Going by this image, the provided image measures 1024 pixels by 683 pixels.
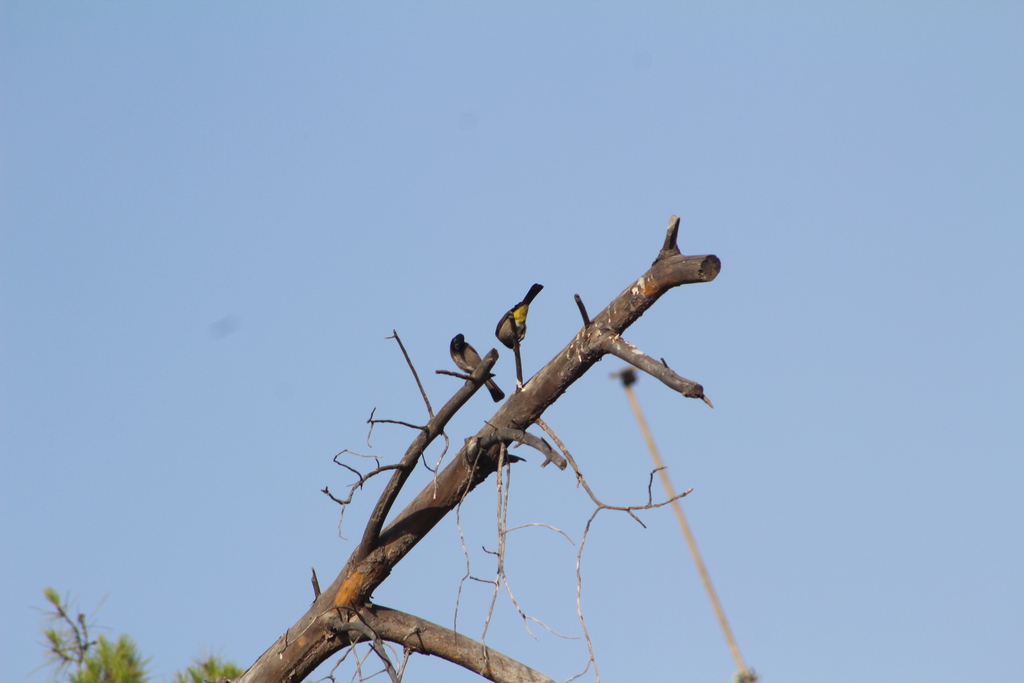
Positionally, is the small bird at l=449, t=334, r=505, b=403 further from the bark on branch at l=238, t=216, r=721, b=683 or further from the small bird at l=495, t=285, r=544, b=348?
the bark on branch at l=238, t=216, r=721, b=683

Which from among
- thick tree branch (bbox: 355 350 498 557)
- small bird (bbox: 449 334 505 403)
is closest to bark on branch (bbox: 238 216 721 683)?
thick tree branch (bbox: 355 350 498 557)

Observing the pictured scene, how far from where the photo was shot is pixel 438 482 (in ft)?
14.9

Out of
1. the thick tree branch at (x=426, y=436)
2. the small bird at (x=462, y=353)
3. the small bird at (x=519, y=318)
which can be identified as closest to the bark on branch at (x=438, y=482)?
the thick tree branch at (x=426, y=436)

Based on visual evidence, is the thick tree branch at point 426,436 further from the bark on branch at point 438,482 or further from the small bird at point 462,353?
the small bird at point 462,353

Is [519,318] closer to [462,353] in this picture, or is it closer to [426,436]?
[462,353]

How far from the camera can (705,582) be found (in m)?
9.66

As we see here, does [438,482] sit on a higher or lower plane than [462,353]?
lower

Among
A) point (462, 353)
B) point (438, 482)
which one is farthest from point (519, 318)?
point (438, 482)

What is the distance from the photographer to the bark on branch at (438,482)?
391cm

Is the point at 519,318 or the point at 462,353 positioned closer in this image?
the point at 519,318

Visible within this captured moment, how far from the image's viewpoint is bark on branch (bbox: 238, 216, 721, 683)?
3906mm

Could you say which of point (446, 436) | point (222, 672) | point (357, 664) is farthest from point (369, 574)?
point (222, 672)

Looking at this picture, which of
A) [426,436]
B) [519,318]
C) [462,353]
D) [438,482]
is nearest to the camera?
[426,436]

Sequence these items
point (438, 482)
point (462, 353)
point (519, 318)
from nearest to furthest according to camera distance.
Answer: point (438, 482) → point (519, 318) → point (462, 353)
